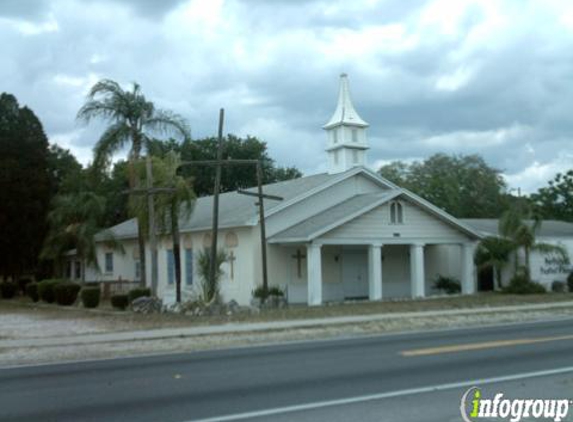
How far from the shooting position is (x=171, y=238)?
33531mm

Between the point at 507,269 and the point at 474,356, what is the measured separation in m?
22.4

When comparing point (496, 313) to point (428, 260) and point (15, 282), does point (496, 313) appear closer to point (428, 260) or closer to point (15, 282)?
point (428, 260)

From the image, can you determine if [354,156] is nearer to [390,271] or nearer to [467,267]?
[390,271]

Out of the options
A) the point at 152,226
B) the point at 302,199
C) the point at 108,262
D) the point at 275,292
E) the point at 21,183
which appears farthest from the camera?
the point at 108,262

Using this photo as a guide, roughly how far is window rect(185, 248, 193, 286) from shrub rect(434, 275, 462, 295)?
10.9 m

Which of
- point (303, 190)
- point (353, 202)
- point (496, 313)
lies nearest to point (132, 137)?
point (303, 190)

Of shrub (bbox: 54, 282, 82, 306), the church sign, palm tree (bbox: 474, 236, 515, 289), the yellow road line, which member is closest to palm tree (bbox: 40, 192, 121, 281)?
shrub (bbox: 54, 282, 82, 306)

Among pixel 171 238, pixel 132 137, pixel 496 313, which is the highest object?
pixel 132 137

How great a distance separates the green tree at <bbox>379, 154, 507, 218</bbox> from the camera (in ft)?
197

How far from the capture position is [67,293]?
108ft

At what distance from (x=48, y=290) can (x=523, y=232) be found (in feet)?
70.8

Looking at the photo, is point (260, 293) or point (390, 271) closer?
point (260, 293)

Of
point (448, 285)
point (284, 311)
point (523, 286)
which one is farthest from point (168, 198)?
point (523, 286)

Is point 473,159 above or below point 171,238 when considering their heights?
above
